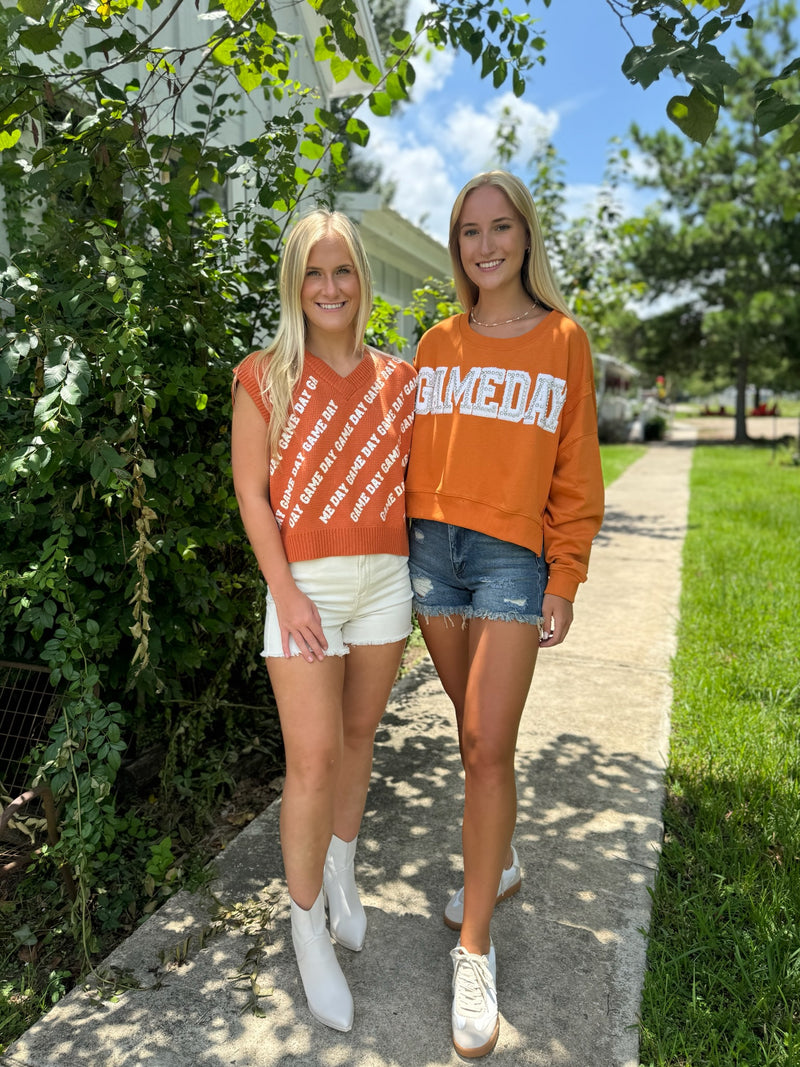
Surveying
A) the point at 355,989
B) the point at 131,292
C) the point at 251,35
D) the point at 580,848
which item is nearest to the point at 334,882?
the point at 355,989

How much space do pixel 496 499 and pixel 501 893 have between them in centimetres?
128

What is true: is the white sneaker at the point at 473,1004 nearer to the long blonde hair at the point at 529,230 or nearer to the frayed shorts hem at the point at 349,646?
the frayed shorts hem at the point at 349,646

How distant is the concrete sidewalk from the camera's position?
210 centimetres

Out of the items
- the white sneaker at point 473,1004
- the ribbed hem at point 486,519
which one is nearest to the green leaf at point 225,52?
the ribbed hem at point 486,519

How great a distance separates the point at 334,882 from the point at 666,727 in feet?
7.00

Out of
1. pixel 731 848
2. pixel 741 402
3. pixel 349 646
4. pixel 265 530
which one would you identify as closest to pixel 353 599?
pixel 349 646

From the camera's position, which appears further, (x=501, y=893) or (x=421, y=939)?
(x=501, y=893)

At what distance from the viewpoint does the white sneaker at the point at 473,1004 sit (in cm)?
206

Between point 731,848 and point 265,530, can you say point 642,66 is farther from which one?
point 731,848

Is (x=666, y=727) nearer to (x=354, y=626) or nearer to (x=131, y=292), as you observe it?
(x=354, y=626)

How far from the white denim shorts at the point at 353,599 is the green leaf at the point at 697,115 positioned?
1360 millimetres

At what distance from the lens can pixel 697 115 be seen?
7.38ft

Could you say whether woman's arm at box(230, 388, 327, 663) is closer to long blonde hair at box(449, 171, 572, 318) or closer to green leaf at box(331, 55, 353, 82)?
long blonde hair at box(449, 171, 572, 318)

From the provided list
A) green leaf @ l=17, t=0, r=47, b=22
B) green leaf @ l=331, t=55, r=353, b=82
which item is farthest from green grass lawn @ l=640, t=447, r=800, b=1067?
green leaf @ l=17, t=0, r=47, b=22
